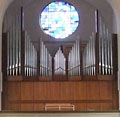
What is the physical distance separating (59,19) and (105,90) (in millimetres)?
4682

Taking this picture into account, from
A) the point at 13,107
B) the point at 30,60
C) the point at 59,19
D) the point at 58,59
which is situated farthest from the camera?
the point at 59,19

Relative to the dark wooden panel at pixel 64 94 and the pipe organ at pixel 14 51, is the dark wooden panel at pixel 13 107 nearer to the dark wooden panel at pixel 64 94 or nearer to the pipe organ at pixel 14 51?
the dark wooden panel at pixel 64 94

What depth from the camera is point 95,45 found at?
1184 cm

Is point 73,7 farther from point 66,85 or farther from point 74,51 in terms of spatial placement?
point 66,85

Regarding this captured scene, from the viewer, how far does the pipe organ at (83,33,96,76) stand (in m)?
11.7

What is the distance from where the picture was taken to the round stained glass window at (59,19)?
15.1 meters

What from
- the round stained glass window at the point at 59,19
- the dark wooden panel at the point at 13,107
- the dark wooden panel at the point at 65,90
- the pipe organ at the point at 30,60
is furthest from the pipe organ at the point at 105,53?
the round stained glass window at the point at 59,19

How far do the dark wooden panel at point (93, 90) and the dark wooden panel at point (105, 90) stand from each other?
113 mm

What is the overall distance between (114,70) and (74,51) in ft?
4.52

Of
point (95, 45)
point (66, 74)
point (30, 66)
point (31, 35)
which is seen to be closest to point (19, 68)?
point (30, 66)

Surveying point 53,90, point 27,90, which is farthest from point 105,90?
point 27,90

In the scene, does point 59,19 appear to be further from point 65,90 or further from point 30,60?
point 65,90

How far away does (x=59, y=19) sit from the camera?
15.3 m

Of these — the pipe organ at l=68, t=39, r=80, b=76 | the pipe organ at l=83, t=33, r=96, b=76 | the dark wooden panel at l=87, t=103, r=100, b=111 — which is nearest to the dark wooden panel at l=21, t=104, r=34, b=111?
the pipe organ at l=68, t=39, r=80, b=76
